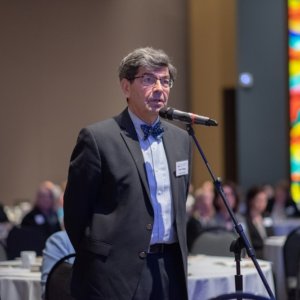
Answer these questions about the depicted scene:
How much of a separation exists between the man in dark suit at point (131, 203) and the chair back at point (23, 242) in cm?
357

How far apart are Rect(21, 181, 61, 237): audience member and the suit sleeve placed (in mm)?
5973

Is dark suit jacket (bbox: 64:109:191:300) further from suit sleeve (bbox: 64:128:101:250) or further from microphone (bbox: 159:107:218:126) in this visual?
microphone (bbox: 159:107:218:126)

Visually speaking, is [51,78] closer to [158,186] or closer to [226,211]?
[226,211]

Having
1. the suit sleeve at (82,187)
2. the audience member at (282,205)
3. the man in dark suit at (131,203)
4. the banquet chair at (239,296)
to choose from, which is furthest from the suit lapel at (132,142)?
the audience member at (282,205)

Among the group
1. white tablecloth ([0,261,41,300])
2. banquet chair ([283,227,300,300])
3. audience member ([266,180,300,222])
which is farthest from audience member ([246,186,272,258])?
white tablecloth ([0,261,41,300])

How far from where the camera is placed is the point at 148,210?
134 inches

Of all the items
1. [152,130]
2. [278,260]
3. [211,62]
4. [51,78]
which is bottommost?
[278,260]

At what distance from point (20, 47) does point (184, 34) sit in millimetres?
4071

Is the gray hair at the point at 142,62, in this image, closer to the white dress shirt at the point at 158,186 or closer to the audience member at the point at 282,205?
the white dress shirt at the point at 158,186

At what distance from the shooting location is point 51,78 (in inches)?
511

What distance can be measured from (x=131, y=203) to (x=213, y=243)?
3.68m

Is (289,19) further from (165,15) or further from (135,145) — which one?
(135,145)

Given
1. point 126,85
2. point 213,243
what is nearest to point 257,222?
point 213,243

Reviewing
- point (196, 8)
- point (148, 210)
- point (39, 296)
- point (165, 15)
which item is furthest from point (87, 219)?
point (196, 8)
